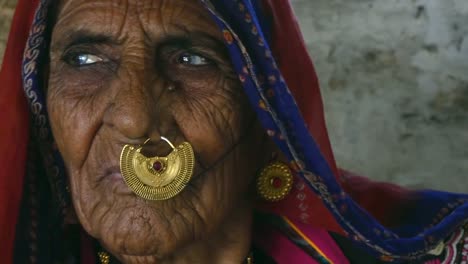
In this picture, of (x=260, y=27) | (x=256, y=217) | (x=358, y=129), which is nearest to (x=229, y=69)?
(x=260, y=27)

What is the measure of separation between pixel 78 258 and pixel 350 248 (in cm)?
69

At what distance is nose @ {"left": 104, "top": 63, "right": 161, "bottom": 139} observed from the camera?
1.44m

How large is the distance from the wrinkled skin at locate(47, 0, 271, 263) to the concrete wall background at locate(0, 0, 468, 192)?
0.90 metres

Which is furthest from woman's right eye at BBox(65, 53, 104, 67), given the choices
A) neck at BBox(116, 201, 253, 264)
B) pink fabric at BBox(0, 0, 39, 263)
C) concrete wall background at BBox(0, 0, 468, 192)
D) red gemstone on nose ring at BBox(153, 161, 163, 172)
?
concrete wall background at BBox(0, 0, 468, 192)

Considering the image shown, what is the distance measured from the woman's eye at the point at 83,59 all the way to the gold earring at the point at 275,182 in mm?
486

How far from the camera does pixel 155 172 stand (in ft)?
4.76

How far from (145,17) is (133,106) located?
20 cm

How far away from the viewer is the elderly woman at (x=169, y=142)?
1499mm

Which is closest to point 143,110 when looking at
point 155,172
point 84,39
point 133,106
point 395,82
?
point 133,106

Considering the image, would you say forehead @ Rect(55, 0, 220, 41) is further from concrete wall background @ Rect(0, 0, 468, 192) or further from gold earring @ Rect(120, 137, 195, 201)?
concrete wall background @ Rect(0, 0, 468, 192)

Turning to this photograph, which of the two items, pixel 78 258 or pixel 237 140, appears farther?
pixel 78 258

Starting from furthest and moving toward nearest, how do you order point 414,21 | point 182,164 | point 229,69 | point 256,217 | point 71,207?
point 414,21
point 256,217
point 71,207
point 229,69
point 182,164

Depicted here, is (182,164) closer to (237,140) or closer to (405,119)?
(237,140)

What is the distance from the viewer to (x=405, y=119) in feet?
7.99
